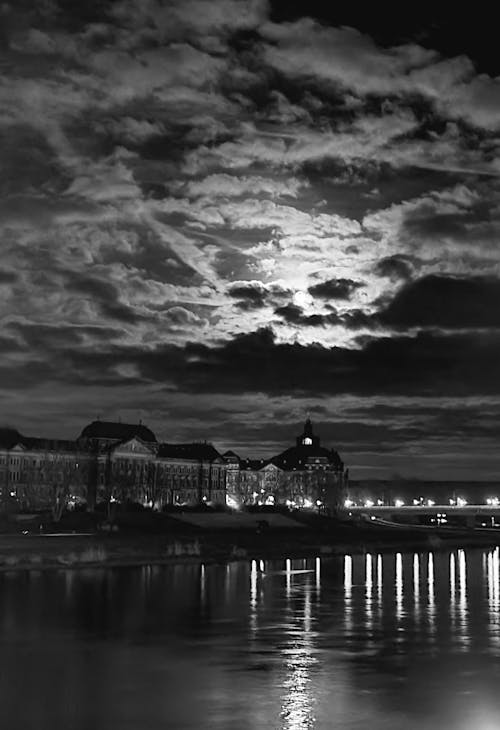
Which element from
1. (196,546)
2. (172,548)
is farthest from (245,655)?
(196,546)

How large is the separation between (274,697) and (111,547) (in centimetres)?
6844

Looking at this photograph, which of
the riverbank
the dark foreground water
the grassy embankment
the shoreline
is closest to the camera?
the dark foreground water

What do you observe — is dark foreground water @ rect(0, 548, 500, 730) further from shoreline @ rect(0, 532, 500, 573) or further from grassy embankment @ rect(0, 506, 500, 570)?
grassy embankment @ rect(0, 506, 500, 570)

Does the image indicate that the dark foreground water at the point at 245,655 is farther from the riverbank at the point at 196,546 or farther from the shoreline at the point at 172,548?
the riverbank at the point at 196,546

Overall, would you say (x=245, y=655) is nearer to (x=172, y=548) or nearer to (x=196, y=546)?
(x=172, y=548)

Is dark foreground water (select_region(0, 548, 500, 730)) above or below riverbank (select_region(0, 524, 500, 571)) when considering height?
below

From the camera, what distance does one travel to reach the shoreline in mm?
82812

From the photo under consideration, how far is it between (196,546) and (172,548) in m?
2.96

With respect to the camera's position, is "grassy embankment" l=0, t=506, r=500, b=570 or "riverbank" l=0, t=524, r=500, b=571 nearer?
"riverbank" l=0, t=524, r=500, b=571

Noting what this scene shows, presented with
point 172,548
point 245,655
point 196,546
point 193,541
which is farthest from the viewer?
point 193,541

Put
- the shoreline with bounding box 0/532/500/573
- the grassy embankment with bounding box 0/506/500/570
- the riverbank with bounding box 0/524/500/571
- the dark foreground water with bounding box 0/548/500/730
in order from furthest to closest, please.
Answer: the grassy embankment with bounding box 0/506/500/570, the riverbank with bounding box 0/524/500/571, the shoreline with bounding box 0/532/500/573, the dark foreground water with bounding box 0/548/500/730

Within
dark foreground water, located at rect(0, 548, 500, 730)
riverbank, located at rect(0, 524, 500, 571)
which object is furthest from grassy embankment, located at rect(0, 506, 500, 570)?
dark foreground water, located at rect(0, 548, 500, 730)

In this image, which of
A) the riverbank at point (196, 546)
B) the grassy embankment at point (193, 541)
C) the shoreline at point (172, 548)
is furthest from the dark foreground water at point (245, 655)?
the grassy embankment at point (193, 541)

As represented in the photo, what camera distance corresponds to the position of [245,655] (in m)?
36.4
